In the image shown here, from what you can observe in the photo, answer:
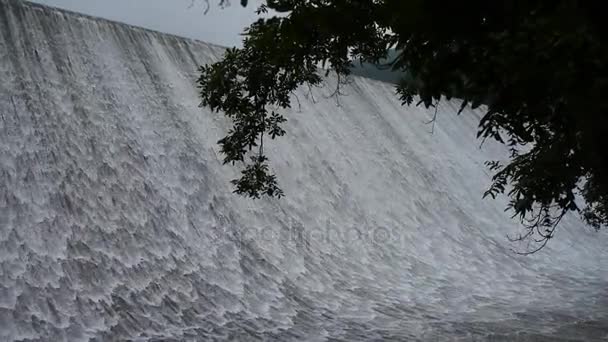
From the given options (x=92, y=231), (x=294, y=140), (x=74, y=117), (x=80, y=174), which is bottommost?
(x=92, y=231)

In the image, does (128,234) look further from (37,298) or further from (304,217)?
(304,217)

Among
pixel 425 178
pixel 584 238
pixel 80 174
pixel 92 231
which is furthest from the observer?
pixel 584 238

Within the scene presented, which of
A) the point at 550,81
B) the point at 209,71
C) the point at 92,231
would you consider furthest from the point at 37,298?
the point at 550,81

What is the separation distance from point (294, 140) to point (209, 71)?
8.11 meters

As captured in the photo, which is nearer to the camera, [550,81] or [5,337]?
[550,81]

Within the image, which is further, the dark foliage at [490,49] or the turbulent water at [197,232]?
the turbulent water at [197,232]

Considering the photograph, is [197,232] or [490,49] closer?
[490,49]

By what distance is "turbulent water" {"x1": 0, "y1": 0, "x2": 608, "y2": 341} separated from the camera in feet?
22.9

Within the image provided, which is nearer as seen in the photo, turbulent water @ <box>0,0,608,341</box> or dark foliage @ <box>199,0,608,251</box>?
dark foliage @ <box>199,0,608,251</box>

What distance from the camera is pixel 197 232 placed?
862 cm

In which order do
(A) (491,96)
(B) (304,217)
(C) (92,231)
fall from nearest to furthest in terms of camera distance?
(A) (491,96)
(C) (92,231)
(B) (304,217)

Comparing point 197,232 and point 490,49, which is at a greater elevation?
point 490,49

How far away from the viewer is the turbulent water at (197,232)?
696 cm

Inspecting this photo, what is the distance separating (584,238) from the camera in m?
14.8
